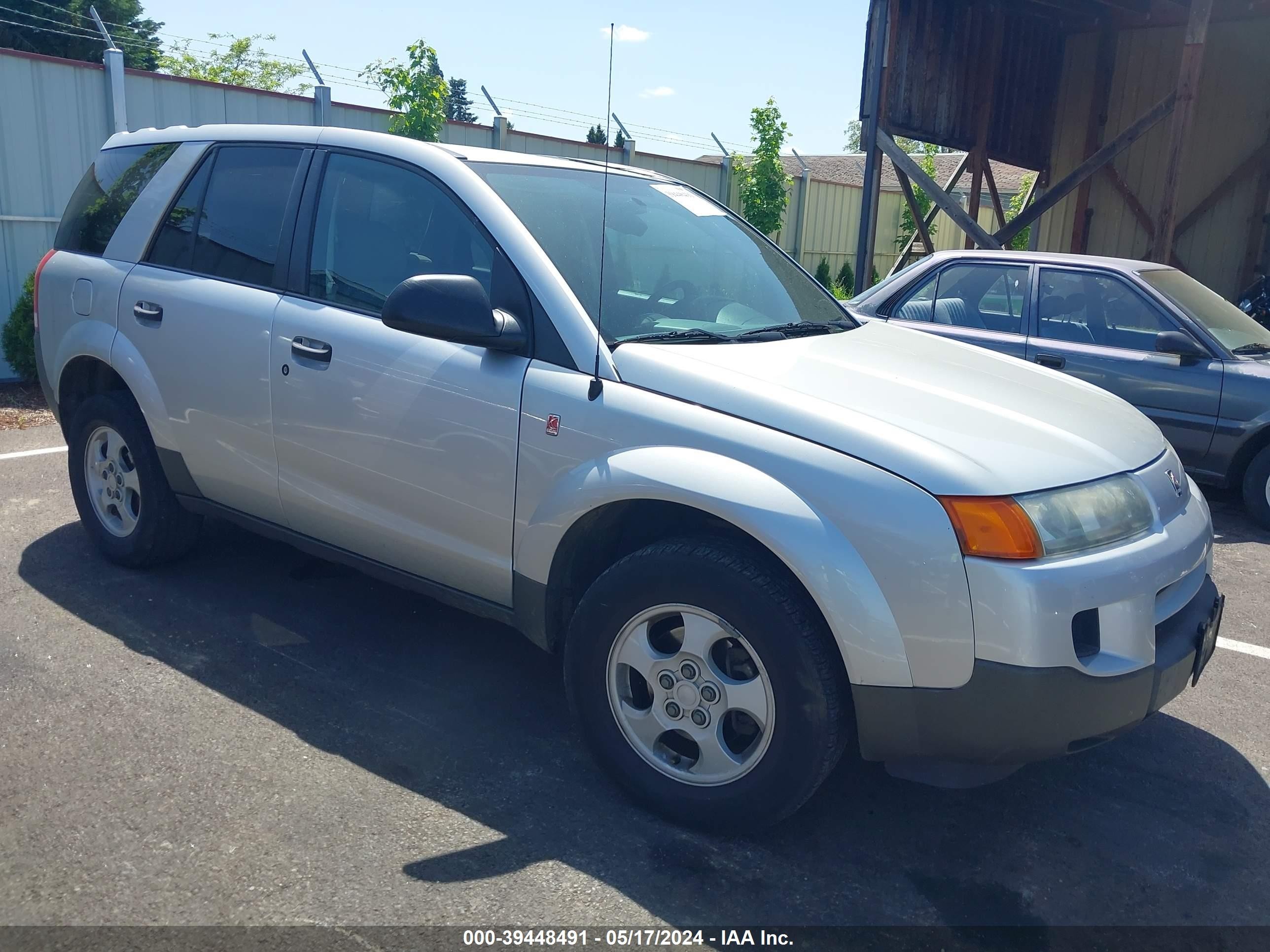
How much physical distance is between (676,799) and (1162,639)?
4.50 feet

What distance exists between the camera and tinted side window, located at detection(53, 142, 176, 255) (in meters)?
4.67

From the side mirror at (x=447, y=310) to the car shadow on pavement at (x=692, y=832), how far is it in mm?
1306

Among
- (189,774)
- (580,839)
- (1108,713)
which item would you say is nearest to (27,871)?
(189,774)

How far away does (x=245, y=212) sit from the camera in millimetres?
4227

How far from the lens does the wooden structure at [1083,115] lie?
1174 cm

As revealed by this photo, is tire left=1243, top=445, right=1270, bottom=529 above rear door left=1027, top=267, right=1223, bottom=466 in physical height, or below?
below

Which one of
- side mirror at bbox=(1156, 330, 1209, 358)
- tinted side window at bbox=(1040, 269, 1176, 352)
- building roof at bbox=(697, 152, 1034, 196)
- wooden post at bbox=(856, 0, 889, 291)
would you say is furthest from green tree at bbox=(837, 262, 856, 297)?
side mirror at bbox=(1156, 330, 1209, 358)

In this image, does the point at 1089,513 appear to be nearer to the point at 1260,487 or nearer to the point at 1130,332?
the point at 1260,487

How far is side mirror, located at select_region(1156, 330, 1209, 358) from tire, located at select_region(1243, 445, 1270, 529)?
713mm

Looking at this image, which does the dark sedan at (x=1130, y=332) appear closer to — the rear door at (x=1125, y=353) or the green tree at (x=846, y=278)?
the rear door at (x=1125, y=353)

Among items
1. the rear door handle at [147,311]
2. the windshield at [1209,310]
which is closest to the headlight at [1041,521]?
the rear door handle at [147,311]

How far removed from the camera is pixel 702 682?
2.95 meters

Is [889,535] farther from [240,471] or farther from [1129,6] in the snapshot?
[1129,6]

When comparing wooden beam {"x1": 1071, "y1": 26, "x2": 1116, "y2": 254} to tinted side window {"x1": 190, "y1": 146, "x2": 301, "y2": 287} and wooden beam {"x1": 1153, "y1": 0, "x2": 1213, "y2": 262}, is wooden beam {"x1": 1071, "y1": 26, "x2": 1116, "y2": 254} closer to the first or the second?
wooden beam {"x1": 1153, "y1": 0, "x2": 1213, "y2": 262}
